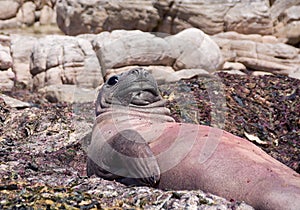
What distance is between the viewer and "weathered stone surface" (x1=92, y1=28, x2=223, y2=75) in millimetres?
12750

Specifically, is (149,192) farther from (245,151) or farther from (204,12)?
(204,12)

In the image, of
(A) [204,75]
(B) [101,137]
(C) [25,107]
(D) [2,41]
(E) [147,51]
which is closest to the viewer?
(B) [101,137]

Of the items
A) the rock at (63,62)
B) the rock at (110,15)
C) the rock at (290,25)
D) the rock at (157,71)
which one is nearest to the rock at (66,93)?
the rock at (63,62)

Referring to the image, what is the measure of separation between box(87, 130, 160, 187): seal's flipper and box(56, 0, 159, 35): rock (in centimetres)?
995

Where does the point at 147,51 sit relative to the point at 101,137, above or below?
below

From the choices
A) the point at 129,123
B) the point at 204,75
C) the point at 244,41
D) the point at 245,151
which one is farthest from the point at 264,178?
the point at 244,41

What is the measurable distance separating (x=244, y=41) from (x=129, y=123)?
951 cm

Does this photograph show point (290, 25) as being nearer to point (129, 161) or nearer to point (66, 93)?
point (66, 93)

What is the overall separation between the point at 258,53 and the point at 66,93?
5.02 metres

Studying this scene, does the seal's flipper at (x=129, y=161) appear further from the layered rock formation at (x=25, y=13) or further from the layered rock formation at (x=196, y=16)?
the layered rock formation at (x=25, y=13)

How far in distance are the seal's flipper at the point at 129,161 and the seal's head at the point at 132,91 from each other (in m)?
0.75

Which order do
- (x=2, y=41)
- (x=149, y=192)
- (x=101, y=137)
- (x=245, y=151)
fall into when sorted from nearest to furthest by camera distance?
(x=149, y=192) → (x=245, y=151) → (x=101, y=137) → (x=2, y=41)

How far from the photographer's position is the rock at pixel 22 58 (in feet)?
45.5

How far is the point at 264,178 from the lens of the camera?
4547 millimetres
